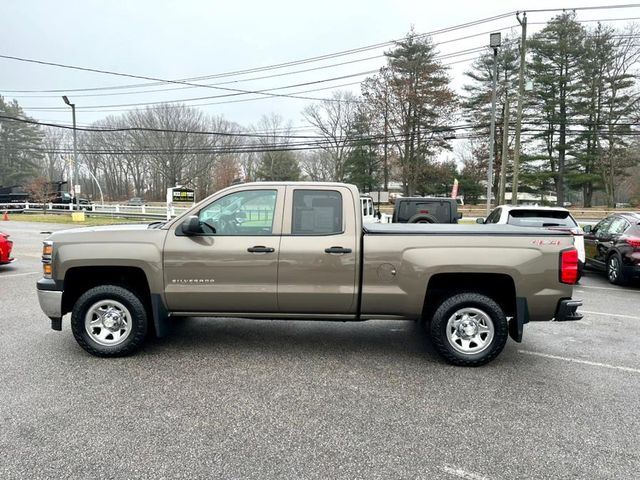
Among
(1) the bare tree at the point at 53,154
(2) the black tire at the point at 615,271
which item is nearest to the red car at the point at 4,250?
(2) the black tire at the point at 615,271

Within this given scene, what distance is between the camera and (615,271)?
9078 millimetres

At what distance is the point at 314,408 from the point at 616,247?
836cm

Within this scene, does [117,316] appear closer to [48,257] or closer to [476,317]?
[48,257]

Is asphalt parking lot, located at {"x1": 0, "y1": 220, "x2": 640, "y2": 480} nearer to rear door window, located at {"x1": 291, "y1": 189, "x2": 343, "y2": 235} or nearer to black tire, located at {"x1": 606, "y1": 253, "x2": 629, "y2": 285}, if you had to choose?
rear door window, located at {"x1": 291, "y1": 189, "x2": 343, "y2": 235}

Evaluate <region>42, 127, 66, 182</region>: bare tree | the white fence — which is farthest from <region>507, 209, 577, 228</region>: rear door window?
<region>42, 127, 66, 182</region>: bare tree

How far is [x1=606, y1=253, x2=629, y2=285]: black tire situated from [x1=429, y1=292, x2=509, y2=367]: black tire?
614 centimetres

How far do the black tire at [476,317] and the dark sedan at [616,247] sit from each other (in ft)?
19.6

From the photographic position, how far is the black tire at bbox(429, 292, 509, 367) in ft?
14.1

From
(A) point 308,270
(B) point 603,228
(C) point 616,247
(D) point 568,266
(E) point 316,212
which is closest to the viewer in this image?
(D) point 568,266

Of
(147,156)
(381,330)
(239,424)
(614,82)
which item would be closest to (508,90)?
(614,82)

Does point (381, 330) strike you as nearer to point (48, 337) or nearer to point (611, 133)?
point (48, 337)

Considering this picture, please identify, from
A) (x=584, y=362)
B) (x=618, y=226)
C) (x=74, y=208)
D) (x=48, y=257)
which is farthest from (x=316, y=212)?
(x=74, y=208)

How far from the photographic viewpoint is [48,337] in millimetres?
5145

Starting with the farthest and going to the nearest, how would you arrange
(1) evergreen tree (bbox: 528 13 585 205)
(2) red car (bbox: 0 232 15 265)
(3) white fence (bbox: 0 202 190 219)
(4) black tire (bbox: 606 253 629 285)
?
1. (1) evergreen tree (bbox: 528 13 585 205)
2. (3) white fence (bbox: 0 202 190 219)
3. (2) red car (bbox: 0 232 15 265)
4. (4) black tire (bbox: 606 253 629 285)
